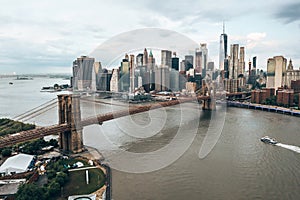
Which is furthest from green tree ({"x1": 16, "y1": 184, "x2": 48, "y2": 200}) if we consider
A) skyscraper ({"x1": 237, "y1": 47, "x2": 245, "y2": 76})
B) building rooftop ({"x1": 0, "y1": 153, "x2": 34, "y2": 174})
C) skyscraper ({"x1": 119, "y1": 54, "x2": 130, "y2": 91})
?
skyscraper ({"x1": 237, "y1": 47, "x2": 245, "y2": 76})

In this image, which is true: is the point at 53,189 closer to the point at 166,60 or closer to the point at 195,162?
the point at 195,162

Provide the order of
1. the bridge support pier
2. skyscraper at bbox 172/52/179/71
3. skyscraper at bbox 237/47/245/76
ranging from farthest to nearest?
1. skyscraper at bbox 237/47/245/76
2. skyscraper at bbox 172/52/179/71
3. the bridge support pier

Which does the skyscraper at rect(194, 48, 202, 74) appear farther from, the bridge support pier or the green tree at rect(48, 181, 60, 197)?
the green tree at rect(48, 181, 60, 197)

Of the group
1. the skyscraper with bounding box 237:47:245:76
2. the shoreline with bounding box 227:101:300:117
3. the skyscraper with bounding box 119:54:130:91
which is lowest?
the shoreline with bounding box 227:101:300:117

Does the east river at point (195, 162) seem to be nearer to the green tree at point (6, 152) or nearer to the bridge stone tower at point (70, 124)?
the bridge stone tower at point (70, 124)

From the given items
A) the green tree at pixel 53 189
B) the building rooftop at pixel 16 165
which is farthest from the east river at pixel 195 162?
the building rooftop at pixel 16 165

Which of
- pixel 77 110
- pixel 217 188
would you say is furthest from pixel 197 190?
pixel 77 110

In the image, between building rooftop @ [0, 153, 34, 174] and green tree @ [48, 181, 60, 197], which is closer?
green tree @ [48, 181, 60, 197]

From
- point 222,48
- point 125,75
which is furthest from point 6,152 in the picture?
point 222,48

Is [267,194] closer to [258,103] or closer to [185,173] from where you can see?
[185,173]
